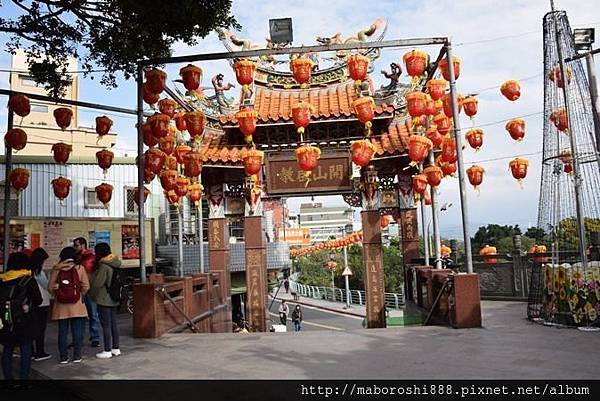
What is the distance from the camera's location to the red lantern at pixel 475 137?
1076 centimetres

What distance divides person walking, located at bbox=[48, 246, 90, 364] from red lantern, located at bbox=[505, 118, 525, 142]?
9.05 meters

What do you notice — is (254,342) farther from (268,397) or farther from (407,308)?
(407,308)

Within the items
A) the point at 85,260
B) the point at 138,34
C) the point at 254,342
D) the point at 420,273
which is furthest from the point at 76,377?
the point at 420,273

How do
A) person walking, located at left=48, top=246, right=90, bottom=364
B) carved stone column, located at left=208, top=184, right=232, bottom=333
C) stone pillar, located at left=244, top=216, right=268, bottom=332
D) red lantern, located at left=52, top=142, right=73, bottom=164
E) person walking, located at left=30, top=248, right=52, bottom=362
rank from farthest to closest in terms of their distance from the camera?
carved stone column, located at left=208, top=184, right=232, bottom=333 < stone pillar, located at left=244, top=216, right=268, bottom=332 < red lantern, located at left=52, top=142, right=73, bottom=164 < person walking, located at left=48, top=246, right=90, bottom=364 < person walking, located at left=30, top=248, right=52, bottom=362

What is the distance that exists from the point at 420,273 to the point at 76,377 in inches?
315

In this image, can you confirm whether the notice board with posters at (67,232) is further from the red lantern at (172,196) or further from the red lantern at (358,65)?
the red lantern at (358,65)

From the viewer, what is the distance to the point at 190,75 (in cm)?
910

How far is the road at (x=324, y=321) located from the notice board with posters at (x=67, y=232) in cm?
980

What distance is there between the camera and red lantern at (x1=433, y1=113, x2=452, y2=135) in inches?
428

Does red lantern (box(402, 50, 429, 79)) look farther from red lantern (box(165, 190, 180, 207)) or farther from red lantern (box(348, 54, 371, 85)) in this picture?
red lantern (box(165, 190, 180, 207))

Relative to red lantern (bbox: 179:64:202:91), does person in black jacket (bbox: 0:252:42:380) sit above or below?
below

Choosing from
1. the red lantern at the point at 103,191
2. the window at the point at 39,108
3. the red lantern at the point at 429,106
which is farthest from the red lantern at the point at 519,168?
the window at the point at 39,108

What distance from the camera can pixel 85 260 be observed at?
7.25 meters

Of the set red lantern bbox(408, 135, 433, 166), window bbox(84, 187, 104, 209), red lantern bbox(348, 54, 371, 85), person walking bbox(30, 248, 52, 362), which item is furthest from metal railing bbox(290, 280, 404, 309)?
person walking bbox(30, 248, 52, 362)
